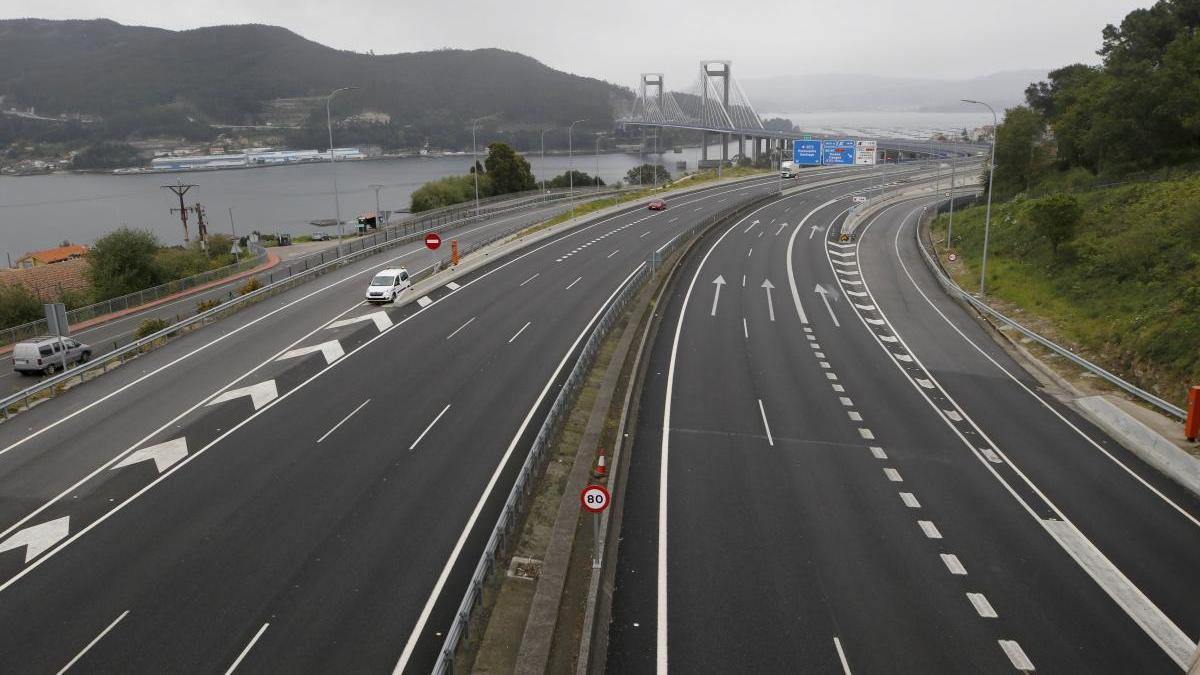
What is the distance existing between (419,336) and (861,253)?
3354 centimetres

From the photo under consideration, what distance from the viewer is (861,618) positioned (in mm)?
12359

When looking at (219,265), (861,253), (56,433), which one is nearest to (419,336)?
(56,433)

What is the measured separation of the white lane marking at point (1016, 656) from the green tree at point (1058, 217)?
30.2m

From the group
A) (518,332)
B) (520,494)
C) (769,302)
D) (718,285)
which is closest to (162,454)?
(520,494)

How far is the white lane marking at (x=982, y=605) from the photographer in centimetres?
1246

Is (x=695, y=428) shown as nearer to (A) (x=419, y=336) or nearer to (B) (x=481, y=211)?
(A) (x=419, y=336)

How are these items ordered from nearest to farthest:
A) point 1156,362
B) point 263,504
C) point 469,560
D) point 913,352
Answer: point 469,560 → point 263,504 → point 1156,362 → point 913,352

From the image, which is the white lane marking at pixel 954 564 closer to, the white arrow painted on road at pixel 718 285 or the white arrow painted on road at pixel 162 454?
the white arrow painted on road at pixel 162 454

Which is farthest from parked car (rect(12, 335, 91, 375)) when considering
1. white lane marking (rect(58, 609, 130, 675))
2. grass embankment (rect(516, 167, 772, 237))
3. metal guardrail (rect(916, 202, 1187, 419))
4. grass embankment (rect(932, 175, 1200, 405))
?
grass embankment (rect(932, 175, 1200, 405))

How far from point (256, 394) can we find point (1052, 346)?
26.3 meters

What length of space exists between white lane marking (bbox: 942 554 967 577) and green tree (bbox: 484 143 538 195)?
89570mm

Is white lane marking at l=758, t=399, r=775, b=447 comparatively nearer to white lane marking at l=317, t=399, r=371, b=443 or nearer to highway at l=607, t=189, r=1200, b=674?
highway at l=607, t=189, r=1200, b=674

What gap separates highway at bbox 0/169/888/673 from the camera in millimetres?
12219

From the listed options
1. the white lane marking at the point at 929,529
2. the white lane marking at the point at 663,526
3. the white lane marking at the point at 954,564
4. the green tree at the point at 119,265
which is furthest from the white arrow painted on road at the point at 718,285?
the green tree at the point at 119,265
